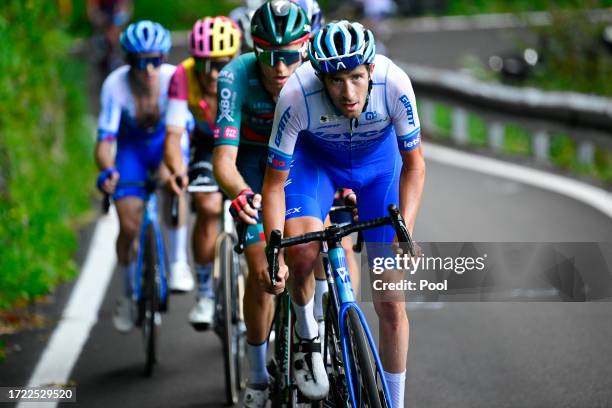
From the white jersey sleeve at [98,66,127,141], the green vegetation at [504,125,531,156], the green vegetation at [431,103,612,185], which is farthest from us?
the green vegetation at [504,125,531,156]

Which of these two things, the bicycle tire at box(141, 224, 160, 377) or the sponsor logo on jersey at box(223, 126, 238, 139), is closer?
the sponsor logo on jersey at box(223, 126, 238, 139)

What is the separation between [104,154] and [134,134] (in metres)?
0.40

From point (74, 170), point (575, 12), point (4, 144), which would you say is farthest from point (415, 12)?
point (4, 144)

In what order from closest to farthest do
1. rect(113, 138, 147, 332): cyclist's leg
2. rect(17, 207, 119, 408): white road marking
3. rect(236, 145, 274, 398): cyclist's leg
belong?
rect(236, 145, 274, 398): cyclist's leg
rect(17, 207, 119, 408): white road marking
rect(113, 138, 147, 332): cyclist's leg

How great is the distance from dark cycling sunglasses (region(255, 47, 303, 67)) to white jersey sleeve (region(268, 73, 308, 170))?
0.67m

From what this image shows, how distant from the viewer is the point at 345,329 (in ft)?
19.3

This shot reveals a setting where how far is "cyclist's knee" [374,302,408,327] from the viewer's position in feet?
20.2

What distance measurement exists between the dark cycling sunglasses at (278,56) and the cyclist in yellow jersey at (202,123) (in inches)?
62.0

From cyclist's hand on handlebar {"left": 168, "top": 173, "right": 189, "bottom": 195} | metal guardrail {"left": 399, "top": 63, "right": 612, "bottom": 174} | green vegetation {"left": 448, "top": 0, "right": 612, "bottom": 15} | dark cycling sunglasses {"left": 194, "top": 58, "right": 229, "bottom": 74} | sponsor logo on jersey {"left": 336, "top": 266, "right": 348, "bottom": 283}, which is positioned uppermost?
green vegetation {"left": 448, "top": 0, "right": 612, "bottom": 15}

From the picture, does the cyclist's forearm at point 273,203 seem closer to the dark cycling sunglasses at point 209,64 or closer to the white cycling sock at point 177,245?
the dark cycling sunglasses at point 209,64

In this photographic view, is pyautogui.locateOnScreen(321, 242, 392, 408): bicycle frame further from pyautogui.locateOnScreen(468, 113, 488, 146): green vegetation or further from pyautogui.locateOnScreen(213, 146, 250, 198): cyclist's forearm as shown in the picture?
pyautogui.locateOnScreen(468, 113, 488, 146): green vegetation

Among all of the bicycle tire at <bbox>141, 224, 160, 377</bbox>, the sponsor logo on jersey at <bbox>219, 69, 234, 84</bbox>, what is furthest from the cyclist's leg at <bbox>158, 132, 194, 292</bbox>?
the sponsor logo on jersey at <bbox>219, 69, 234, 84</bbox>

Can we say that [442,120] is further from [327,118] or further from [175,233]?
[327,118]

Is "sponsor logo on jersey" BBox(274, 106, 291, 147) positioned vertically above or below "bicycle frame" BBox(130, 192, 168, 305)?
above
